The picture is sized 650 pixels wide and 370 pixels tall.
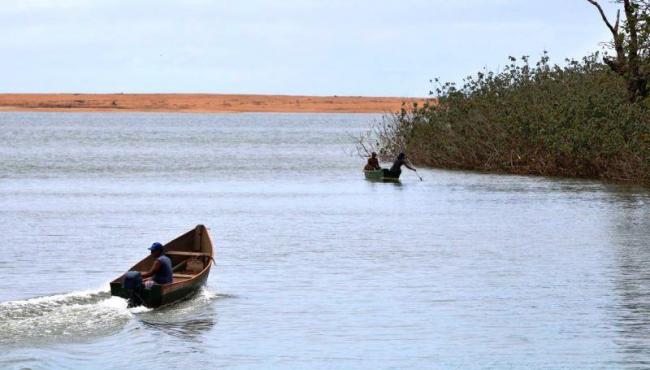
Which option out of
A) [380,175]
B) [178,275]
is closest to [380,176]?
[380,175]

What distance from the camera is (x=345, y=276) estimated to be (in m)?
25.8

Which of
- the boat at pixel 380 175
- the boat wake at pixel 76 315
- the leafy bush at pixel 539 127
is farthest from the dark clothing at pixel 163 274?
the boat at pixel 380 175

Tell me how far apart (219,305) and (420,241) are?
11.2 meters

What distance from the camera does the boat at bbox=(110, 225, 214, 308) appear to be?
2053 centimetres

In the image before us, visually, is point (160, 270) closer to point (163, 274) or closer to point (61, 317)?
point (163, 274)

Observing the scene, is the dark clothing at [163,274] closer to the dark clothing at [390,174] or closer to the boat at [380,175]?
the dark clothing at [390,174]

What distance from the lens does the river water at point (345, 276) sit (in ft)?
59.9

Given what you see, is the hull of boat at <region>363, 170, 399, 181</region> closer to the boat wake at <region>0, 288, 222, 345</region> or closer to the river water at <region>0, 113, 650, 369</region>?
the river water at <region>0, 113, 650, 369</region>

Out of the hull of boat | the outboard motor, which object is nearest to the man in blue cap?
the outboard motor

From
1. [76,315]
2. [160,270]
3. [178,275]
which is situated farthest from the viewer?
[178,275]

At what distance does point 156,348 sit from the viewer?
1850 centimetres

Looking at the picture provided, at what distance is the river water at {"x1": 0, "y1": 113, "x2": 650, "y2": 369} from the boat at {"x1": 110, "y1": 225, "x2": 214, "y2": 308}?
0.96 ft

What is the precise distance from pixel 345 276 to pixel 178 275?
4.01 m

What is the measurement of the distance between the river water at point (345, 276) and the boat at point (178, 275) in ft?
0.96
